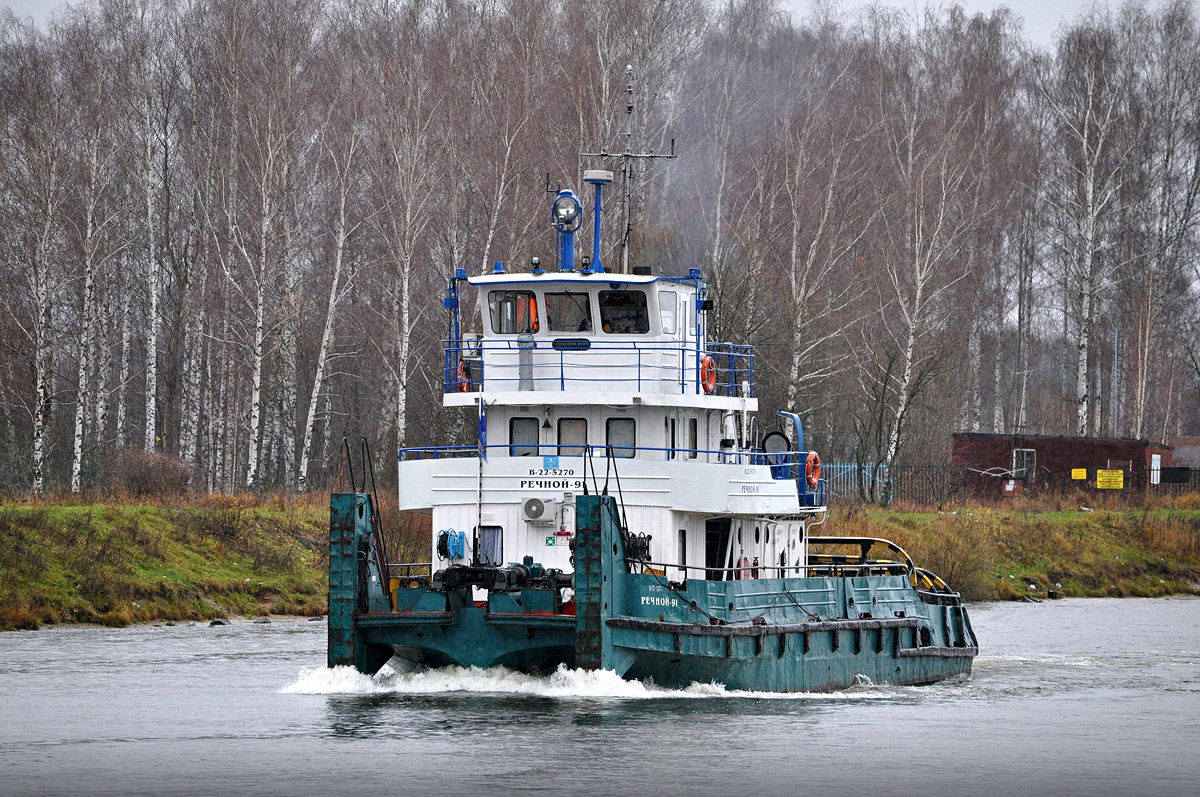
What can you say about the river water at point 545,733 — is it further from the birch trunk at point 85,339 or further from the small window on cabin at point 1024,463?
the small window on cabin at point 1024,463

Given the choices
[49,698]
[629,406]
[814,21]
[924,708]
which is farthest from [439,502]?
[814,21]

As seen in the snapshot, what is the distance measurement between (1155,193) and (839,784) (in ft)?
167

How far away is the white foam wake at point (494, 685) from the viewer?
22297 millimetres

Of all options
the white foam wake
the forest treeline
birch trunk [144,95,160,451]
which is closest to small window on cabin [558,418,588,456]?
the white foam wake

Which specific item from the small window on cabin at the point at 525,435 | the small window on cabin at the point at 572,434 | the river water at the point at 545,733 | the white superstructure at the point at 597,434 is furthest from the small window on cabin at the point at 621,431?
the river water at the point at 545,733

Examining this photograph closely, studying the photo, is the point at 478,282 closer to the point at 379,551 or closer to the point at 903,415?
the point at 379,551

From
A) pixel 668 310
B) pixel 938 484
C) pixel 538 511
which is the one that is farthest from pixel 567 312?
pixel 938 484

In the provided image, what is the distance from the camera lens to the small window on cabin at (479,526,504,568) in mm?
24422

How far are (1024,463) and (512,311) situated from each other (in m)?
36.2

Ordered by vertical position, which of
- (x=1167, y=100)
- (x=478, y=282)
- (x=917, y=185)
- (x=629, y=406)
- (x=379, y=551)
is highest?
(x=1167, y=100)

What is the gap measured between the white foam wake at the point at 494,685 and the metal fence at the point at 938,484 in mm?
28370

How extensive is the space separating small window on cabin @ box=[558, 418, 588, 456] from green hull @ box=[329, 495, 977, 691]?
8.85 ft

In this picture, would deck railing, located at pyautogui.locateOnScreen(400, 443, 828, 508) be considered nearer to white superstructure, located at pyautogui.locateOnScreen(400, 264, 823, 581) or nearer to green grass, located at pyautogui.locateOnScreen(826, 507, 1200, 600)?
white superstructure, located at pyautogui.locateOnScreen(400, 264, 823, 581)

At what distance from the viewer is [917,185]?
52594 millimetres
